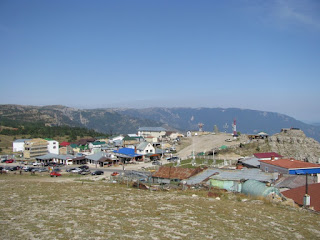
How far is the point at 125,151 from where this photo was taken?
255 feet

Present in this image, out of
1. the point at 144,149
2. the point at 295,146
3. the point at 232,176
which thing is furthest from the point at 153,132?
the point at 232,176

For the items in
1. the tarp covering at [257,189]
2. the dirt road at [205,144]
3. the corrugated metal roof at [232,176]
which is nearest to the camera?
the tarp covering at [257,189]

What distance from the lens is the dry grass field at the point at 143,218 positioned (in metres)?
11.0

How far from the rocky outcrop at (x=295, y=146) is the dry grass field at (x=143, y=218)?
55.8 meters

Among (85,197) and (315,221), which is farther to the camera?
(85,197)

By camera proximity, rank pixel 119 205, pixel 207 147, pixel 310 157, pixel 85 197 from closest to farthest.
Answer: pixel 119 205 → pixel 85 197 → pixel 310 157 → pixel 207 147

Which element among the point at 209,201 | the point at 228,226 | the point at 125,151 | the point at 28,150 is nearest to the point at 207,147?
the point at 125,151

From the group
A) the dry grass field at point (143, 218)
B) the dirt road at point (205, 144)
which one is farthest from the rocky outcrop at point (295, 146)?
the dry grass field at point (143, 218)

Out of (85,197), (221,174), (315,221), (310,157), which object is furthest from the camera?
(310,157)

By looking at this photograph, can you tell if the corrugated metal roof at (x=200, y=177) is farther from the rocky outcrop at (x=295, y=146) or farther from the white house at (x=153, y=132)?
the white house at (x=153, y=132)

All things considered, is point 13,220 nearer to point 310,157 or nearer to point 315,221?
point 315,221

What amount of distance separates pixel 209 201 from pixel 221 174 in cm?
1603

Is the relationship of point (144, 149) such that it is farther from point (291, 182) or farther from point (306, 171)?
point (291, 182)

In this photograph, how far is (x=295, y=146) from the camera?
234 ft
